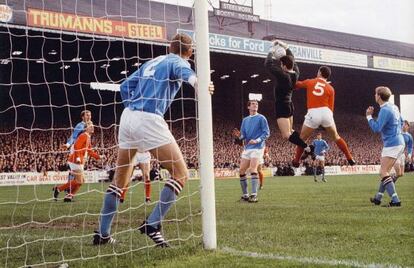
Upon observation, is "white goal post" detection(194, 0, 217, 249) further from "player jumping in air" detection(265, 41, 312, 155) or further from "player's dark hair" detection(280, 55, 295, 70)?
"player's dark hair" detection(280, 55, 295, 70)

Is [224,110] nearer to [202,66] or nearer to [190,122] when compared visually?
[190,122]

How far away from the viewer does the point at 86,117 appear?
8.99 metres

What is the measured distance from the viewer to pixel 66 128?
7.31m

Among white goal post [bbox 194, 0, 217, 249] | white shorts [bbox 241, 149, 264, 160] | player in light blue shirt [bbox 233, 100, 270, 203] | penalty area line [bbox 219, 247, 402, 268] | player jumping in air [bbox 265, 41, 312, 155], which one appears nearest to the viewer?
penalty area line [bbox 219, 247, 402, 268]

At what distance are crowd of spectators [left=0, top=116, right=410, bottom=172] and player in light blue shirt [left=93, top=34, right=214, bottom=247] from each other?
1100cm

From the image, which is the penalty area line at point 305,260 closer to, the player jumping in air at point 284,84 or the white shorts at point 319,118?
the player jumping in air at point 284,84

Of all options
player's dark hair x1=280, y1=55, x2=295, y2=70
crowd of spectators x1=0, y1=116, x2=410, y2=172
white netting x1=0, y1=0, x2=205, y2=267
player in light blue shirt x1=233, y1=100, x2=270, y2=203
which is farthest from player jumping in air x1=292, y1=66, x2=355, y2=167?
crowd of spectators x1=0, y1=116, x2=410, y2=172

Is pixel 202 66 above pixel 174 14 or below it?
below

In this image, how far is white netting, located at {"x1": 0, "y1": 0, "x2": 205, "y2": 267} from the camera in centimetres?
597

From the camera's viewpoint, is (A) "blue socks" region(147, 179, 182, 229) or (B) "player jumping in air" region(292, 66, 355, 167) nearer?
(A) "blue socks" region(147, 179, 182, 229)

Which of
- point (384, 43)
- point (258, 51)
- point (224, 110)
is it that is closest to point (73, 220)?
point (258, 51)

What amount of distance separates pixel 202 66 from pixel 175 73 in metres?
0.26

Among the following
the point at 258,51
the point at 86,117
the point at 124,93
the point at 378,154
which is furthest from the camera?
the point at 378,154

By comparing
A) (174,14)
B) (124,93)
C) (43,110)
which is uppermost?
(174,14)
